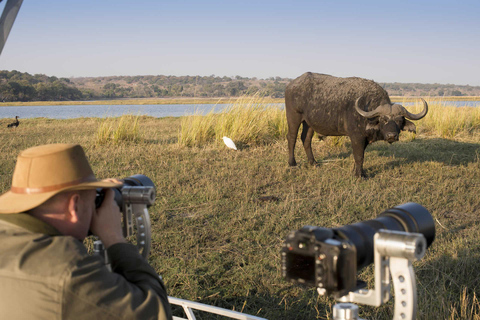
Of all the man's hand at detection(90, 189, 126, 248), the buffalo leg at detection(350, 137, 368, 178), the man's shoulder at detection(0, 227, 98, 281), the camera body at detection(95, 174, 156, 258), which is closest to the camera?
the man's shoulder at detection(0, 227, 98, 281)

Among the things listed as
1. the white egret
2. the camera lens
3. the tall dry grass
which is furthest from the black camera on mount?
the tall dry grass

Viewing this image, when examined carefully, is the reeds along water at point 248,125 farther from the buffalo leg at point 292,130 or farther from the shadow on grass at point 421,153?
the buffalo leg at point 292,130

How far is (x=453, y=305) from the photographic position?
336cm

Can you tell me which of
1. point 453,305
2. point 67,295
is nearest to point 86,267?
point 67,295

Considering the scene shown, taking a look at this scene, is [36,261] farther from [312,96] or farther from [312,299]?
[312,96]

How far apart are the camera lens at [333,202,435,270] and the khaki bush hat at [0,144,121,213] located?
2.85 feet

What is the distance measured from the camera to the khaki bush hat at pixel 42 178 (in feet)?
5.00

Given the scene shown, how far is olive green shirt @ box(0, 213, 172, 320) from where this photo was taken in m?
1.39

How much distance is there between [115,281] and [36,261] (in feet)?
0.80

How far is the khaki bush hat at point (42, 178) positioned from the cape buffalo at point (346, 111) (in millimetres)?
6366

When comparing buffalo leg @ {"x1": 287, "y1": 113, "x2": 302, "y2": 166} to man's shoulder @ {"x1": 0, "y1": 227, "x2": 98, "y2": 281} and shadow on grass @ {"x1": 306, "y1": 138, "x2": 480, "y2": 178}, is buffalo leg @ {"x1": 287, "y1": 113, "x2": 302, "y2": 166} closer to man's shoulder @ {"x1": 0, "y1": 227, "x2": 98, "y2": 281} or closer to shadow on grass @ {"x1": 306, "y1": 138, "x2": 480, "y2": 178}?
shadow on grass @ {"x1": 306, "y1": 138, "x2": 480, "y2": 178}

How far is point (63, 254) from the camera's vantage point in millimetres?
1424

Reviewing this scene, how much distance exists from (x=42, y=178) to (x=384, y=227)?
119 centimetres

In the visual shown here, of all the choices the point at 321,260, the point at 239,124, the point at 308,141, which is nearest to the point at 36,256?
the point at 321,260
